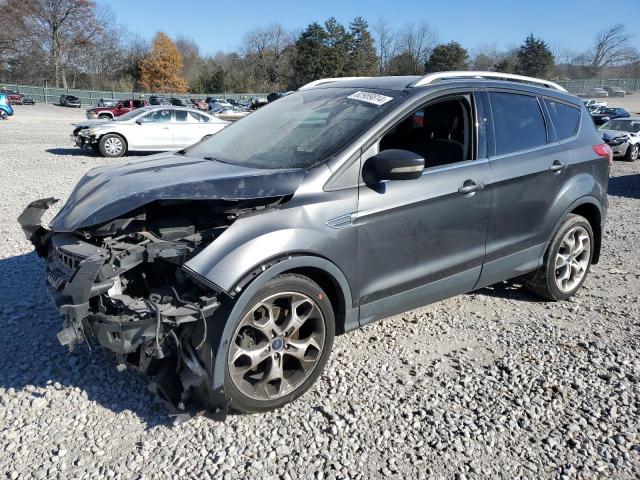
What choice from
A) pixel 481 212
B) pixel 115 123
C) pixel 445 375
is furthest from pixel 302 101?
pixel 115 123

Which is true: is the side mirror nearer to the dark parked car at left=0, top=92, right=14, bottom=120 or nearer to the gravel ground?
the gravel ground

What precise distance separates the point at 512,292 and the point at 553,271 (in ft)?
1.75

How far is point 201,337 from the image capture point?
9.30 feet

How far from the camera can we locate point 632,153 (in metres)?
18.6

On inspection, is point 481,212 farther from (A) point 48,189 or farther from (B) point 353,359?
(A) point 48,189

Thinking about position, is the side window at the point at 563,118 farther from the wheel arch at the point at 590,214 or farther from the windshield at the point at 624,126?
the windshield at the point at 624,126

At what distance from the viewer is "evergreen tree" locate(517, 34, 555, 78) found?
80938mm

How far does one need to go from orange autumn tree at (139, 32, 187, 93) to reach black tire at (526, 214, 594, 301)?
2863 inches

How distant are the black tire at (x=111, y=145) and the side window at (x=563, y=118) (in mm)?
13273

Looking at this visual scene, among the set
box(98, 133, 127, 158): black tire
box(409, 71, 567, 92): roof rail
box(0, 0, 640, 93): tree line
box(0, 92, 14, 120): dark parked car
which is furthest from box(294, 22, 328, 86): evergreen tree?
box(409, 71, 567, 92): roof rail

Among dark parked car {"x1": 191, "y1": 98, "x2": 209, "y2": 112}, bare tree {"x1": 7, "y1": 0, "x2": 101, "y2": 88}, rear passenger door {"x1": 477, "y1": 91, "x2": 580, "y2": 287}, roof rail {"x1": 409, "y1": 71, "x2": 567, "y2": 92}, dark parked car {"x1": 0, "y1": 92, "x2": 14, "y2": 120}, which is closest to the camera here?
roof rail {"x1": 409, "y1": 71, "x2": 567, "y2": 92}

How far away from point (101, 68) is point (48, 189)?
70.6 meters

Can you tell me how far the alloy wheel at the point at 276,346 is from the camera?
118 inches

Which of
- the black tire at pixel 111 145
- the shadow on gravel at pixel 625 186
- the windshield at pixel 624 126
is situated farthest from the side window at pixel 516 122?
the windshield at pixel 624 126
